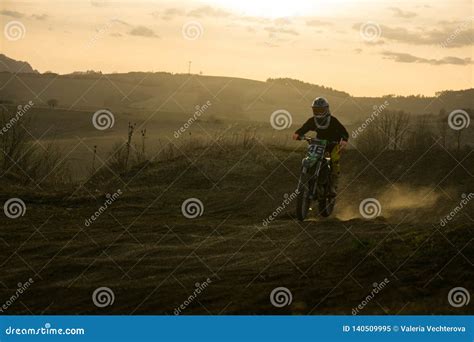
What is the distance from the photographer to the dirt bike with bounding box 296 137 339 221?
1402 cm

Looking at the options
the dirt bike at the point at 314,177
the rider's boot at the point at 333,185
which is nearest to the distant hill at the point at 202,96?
the rider's boot at the point at 333,185

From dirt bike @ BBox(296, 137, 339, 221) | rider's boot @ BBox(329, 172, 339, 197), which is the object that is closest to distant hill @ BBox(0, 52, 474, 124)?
rider's boot @ BBox(329, 172, 339, 197)

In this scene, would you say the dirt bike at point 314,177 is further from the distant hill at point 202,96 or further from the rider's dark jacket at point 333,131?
the distant hill at point 202,96

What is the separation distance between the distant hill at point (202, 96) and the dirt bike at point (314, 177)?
64.5m

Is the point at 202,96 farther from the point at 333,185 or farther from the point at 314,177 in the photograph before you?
the point at 314,177

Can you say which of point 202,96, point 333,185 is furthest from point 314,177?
point 202,96

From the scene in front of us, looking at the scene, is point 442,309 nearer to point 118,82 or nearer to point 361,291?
point 361,291

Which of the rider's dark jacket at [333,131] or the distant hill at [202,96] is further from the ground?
the distant hill at [202,96]

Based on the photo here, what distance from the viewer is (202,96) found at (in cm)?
10144

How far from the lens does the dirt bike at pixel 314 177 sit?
14023 millimetres

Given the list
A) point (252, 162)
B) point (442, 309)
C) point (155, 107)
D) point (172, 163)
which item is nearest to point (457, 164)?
point (252, 162)

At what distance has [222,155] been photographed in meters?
23.0

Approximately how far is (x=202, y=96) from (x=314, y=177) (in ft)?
289

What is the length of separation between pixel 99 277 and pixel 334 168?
6.18m
